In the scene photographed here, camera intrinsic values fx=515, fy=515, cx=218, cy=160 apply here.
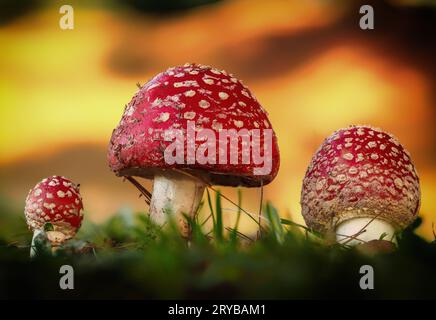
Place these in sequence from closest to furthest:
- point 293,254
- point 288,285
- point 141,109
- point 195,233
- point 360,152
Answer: point 288,285, point 293,254, point 195,233, point 141,109, point 360,152

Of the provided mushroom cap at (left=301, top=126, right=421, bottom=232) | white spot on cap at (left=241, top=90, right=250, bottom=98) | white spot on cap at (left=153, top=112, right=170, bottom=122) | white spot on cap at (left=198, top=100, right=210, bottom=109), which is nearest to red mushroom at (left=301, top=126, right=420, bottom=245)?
mushroom cap at (left=301, top=126, right=421, bottom=232)

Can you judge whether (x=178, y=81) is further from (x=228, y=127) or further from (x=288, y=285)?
(x=288, y=285)

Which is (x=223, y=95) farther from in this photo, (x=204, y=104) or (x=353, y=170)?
(x=353, y=170)

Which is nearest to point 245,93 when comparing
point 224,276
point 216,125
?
point 216,125

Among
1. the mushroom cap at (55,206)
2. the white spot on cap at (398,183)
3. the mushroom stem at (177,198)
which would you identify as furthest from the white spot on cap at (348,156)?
the mushroom cap at (55,206)

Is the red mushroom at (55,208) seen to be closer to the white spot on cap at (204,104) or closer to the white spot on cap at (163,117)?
the white spot on cap at (163,117)

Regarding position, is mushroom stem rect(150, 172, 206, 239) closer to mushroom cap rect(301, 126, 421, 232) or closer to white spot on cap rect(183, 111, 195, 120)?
white spot on cap rect(183, 111, 195, 120)

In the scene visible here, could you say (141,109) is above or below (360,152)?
above

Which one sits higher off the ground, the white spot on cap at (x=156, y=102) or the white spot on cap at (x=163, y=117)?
the white spot on cap at (x=156, y=102)
